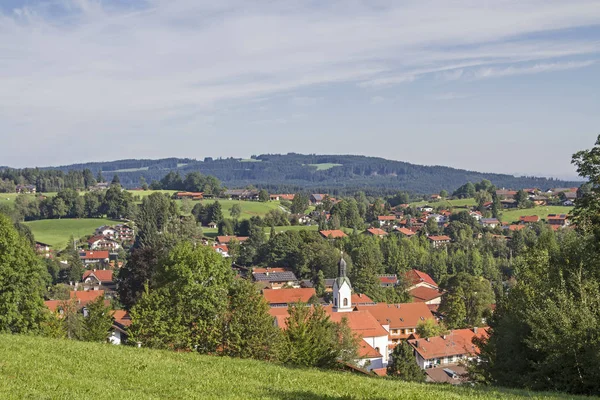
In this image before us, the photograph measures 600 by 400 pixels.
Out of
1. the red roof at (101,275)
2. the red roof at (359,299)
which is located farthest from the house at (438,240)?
the red roof at (101,275)

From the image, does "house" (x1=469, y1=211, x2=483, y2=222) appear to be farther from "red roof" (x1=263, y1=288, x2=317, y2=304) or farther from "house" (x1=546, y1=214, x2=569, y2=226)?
"red roof" (x1=263, y1=288, x2=317, y2=304)

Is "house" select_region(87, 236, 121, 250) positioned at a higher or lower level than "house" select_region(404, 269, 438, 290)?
higher

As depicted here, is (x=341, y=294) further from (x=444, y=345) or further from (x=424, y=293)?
(x=424, y=293)

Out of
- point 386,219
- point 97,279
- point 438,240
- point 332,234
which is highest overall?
point 332,234

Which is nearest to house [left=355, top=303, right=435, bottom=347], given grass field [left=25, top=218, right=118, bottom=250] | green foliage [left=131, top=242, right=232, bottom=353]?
green foliage [left=131, top=242, right=232, bottom=353]

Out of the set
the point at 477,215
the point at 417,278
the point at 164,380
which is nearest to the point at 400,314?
the point at 417,278

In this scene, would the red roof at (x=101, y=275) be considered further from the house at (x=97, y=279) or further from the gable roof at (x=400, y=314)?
the gable roof at (x=400, y=314)

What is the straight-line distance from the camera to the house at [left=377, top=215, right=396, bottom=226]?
181 m

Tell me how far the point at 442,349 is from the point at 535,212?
125 m

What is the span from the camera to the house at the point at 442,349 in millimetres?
56562

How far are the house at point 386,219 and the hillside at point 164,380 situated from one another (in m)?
161

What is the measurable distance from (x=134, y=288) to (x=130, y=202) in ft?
344

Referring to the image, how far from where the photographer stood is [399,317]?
237ft

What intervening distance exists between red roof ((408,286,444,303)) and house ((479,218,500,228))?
64.4 metres
